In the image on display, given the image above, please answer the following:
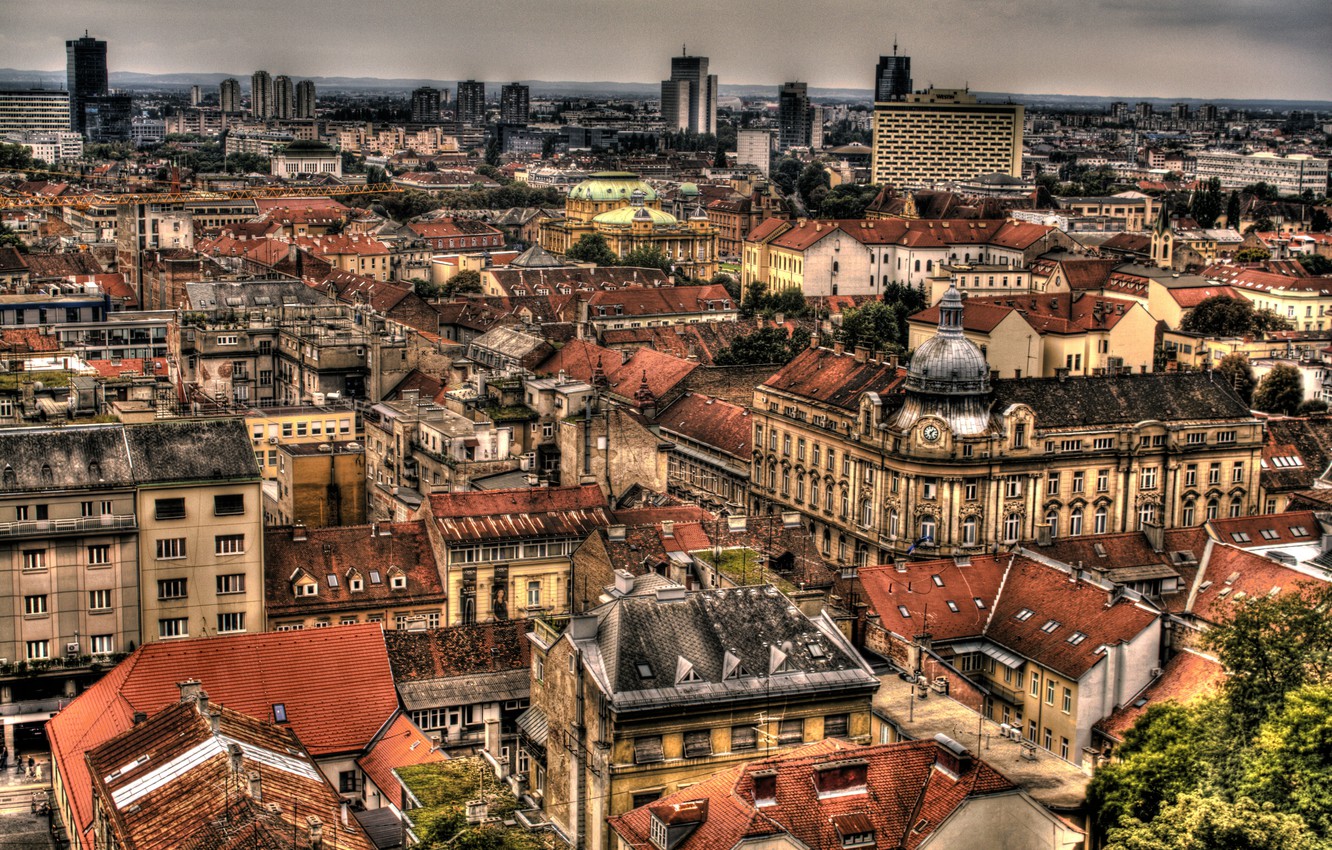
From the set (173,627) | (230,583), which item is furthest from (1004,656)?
(173,627)

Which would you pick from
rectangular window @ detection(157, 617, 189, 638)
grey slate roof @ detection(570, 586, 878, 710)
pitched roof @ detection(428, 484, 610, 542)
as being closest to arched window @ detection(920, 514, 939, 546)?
pitched roof @ detection(428, 484, 610, 542)

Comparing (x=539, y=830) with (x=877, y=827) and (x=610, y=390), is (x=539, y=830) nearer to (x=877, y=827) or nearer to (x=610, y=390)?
(x=877, y=827)

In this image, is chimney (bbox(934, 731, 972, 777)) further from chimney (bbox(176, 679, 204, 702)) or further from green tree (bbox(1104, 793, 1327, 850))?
chimney (bbox(176, 679, 204, 702))

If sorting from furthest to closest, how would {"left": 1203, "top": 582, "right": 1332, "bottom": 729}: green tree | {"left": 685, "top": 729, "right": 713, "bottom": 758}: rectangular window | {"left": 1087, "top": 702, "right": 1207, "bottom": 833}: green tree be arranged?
{"left": 1203, "top": 582, "right": 1332, "bottom": 729}: green tree → {"left": 1087, "top": 702, "right": 1207, "bottom": 833}: green tree → {"left": 685, "top": 729, "right": 713, "bottom": 758}: rectangular window

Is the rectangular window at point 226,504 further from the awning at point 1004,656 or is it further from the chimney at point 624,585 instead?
the awning at point 1004,656

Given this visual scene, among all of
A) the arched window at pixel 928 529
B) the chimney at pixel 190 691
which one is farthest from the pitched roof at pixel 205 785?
the arched window at pixel 928 529

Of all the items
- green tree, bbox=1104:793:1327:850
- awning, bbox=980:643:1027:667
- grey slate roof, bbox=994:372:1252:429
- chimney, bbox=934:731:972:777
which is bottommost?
awning, bbox=980:643:1027:667

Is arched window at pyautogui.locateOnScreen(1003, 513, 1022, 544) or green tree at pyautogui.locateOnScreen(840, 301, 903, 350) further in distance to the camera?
green tree at pyautogui.locateOnScreen(840, 301, 903, 350)
